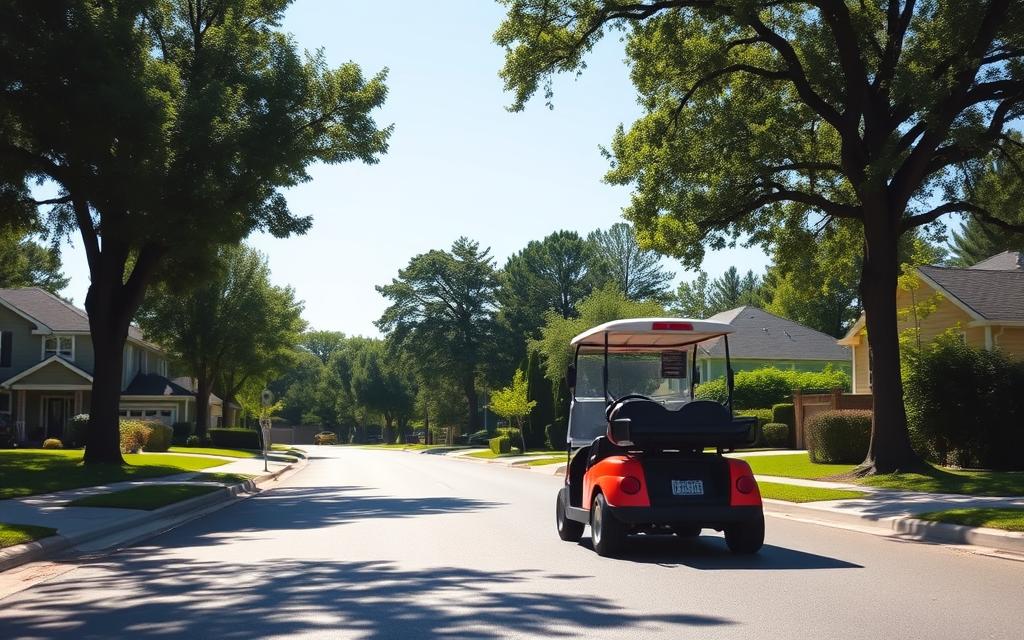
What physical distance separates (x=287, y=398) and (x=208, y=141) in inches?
4109

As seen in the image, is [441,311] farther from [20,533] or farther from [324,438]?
[20,533]

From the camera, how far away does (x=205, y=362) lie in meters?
53.7

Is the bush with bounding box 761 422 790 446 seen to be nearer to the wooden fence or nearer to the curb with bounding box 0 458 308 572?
the wooden fence

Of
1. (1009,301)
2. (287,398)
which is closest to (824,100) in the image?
(1009,301)

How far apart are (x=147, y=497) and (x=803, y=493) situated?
486 inches

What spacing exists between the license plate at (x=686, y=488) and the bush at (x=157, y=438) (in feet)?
119

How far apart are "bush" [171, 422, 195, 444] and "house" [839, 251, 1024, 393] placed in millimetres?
37620

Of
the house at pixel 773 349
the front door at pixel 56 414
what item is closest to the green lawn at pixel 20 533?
the house at pixel 773 349

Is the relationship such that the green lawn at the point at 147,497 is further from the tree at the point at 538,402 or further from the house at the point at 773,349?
the tree at the point at 538,402

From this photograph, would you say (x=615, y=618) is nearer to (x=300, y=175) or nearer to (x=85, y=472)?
(x=85, y=472)

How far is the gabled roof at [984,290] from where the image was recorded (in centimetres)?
3198

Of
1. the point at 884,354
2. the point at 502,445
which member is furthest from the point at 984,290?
the point at 502,445

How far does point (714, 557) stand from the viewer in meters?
11.3

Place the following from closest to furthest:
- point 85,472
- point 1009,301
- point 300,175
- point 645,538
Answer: point 645,538, point 85,472, point 300,175, point 1009,301
